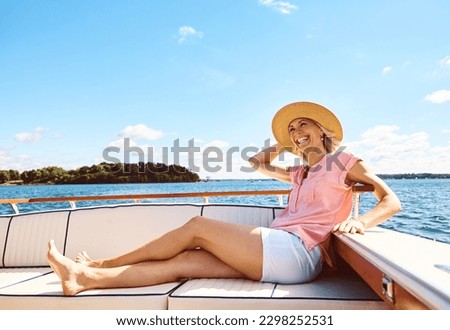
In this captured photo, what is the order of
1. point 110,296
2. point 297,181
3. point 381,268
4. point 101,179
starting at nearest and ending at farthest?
point 381,268 → point 110,296 → point 297,181 → point 101,179

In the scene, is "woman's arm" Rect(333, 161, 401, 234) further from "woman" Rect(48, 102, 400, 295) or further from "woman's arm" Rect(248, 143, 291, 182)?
"woman's arm" Rect(248, 143, 291, 182)

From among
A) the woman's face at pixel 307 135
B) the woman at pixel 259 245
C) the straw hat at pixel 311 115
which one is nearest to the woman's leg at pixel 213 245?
the woman at pixel 259 245

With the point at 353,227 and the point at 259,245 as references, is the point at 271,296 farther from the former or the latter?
the point at 353,227

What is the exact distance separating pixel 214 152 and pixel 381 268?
2923 millimetres

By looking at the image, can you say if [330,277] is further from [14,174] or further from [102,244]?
[14,174]

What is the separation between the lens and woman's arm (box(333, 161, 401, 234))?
1564 millimetres

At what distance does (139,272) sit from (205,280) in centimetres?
32

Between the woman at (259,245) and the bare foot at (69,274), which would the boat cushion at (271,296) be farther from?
the bare foot at (69,274)

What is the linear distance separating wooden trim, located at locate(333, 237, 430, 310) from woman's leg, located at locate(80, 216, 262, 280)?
1.24 ft

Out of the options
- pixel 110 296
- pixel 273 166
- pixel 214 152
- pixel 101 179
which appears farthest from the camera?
pixel 101 179

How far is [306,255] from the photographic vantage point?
1.64m

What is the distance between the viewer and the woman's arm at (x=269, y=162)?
2.34 m

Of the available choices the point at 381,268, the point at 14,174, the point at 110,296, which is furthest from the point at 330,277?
the point at 14,174
